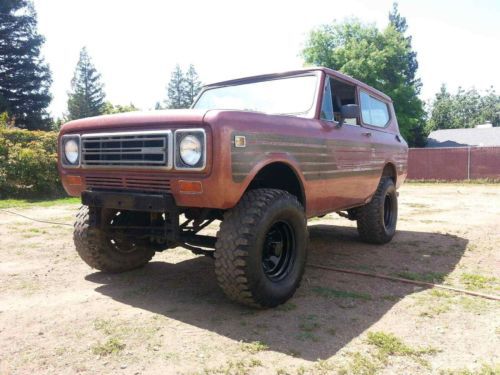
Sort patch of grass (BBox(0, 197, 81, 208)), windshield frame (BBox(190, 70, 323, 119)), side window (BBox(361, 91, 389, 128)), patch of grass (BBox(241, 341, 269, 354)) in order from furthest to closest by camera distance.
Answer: patch of grass (BBox(0, 197, 81, 208)), side window (BBox(361, 91, 389, 128)), windshield frame (BBox(190, 70, 323, 119)), patch of grass (BBox(241, 341, 269, 354))

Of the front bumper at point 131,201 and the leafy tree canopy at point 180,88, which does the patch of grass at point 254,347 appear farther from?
the leafy tree canopy at point 180,88

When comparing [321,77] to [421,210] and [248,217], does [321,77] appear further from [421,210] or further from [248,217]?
[421,210]

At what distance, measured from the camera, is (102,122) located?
11.5 feet

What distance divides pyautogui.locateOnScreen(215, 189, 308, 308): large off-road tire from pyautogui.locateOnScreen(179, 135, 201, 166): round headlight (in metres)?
0.52

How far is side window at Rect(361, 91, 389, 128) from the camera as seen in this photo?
5496 mm

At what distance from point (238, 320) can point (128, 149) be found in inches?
60.5

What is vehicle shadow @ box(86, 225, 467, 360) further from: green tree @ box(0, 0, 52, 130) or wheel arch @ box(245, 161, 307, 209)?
green tree @ box(0, 0, 52, 130)

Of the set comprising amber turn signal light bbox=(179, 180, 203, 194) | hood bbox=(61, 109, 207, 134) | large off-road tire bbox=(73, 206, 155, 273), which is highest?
hood bbox=(61, 109, 207, 134)

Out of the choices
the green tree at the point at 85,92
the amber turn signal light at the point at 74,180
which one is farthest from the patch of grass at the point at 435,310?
the green tree at the point at 85,92

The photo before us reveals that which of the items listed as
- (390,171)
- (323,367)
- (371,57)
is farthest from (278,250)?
(371,57)

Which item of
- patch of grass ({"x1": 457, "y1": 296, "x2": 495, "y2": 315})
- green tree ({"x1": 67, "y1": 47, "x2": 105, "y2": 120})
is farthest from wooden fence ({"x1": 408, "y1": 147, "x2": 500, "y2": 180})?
green tree ({"x1": 67, "y1": 47, "x2": 105, "y2": 120})

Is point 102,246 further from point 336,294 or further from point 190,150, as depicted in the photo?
point 336,294

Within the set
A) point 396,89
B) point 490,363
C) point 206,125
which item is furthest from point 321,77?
point 396,89

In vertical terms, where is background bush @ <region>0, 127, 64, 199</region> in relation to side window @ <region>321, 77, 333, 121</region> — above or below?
below
